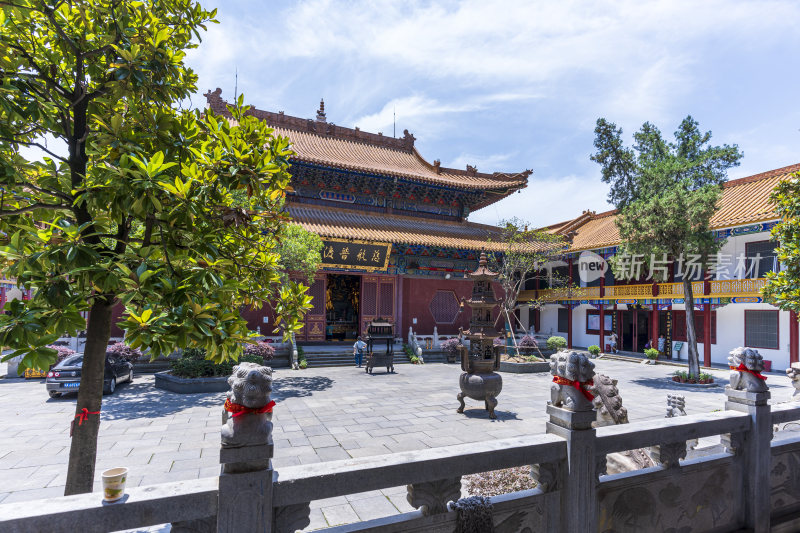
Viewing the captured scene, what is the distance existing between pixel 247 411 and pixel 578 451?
2086 millimetres

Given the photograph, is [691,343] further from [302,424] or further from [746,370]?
[302,424]

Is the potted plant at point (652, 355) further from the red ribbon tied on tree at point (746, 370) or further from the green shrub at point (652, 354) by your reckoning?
the red ribbon tied on tree at point (746, 370)

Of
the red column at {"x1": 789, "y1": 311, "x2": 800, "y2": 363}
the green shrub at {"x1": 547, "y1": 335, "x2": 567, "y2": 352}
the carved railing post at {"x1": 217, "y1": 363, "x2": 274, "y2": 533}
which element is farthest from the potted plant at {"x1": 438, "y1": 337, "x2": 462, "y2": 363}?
the carved railing post at {"x1": 217, "y1": 363, "x2": 274, "y2": 533}

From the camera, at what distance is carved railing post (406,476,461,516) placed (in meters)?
2.43

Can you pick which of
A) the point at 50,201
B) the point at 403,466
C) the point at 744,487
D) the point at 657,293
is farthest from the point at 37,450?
the point at 657,293

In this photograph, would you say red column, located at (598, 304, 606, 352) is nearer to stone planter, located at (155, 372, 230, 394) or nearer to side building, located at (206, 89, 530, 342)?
side building, located at (206, 89, 530, 342)

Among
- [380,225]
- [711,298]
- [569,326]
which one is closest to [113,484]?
[380,225]

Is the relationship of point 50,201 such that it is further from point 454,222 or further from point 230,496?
point 454,222

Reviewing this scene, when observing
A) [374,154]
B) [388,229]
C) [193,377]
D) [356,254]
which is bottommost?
[193,377]

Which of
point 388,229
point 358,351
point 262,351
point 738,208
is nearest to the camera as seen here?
point 262,351

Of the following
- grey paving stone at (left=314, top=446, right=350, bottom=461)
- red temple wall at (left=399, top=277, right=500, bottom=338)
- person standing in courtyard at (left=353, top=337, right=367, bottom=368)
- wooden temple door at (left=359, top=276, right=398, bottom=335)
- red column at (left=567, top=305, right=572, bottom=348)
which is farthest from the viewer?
red column at (left=567, top=305, right=572, bottom=348)

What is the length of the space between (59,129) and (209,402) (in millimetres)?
7836

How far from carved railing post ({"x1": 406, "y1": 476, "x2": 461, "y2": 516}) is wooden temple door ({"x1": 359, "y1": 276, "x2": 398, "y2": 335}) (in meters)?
15.2

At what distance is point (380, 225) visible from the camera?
17531 mm
